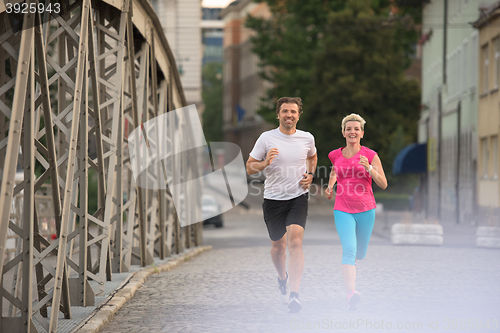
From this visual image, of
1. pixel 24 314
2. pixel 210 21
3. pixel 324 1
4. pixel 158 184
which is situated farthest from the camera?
pixel 210 21

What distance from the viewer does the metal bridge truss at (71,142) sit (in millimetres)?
5840

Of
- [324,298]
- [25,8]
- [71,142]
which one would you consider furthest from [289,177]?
[25,8]

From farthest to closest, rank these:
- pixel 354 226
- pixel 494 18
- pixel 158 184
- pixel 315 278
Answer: pixel 494 18
pixel 158 184
pixel 315 278
pixel 354 226

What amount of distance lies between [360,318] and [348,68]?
41.8m

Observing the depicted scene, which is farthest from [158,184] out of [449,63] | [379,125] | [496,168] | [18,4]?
[379,125]

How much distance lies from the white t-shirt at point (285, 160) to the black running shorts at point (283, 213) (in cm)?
5

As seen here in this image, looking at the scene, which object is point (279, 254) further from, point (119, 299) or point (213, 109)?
point (213, 109)

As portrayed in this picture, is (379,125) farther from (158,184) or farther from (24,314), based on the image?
(24,314)

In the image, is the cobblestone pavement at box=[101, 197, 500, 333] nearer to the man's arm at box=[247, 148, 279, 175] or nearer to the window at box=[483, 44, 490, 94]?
the man's arm at box=[247, 148, 279, 175]

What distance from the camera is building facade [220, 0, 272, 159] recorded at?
103438mm

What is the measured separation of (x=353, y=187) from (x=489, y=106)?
72.9 ft

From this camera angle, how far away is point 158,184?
1273 centimetres

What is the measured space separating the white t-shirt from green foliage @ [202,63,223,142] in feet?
386

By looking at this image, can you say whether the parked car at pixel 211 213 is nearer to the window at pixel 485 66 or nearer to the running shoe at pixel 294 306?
the window at pixel 485 66
